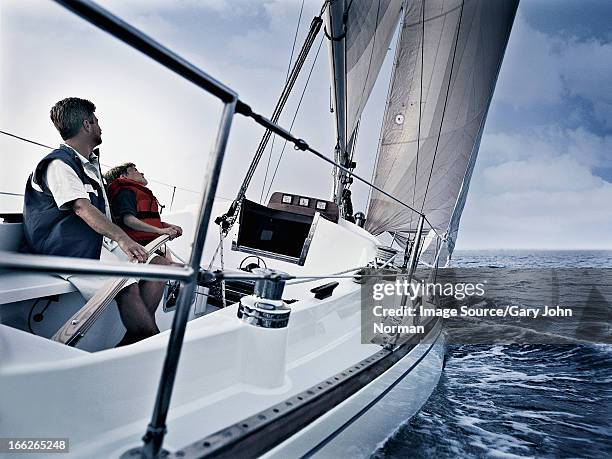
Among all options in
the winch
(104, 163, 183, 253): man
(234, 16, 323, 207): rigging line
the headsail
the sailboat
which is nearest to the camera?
the sailboat

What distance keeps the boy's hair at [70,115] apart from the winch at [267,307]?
101 centimetres

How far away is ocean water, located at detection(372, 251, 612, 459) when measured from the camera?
214 cm

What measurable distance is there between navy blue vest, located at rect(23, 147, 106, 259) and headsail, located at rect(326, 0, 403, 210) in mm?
3175

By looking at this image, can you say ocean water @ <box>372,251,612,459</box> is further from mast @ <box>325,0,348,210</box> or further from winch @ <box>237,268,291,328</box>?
mast @ <box>325,0,348,210</box>

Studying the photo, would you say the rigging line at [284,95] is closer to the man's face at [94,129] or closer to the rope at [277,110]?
the rope at [277,110]

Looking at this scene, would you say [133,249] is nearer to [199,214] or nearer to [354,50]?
[199,214]

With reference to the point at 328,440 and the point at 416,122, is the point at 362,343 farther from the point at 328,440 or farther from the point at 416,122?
the point at 416,122

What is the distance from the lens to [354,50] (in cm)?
477

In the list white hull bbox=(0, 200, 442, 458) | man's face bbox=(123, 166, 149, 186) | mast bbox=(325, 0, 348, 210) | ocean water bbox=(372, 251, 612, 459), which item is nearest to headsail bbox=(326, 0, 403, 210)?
mast bbox=(325, 0, 348, 210)

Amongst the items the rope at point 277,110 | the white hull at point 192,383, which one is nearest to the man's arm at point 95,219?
the white hull at point 192,383

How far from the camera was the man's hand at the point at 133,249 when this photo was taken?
147 centimetres

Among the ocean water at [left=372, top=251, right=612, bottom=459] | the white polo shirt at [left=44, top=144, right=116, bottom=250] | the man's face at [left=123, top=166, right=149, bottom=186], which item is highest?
the man's face at [left=123, top=166, right=149, bottom=186]

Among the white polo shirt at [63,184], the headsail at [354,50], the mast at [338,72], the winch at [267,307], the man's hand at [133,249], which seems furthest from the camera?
the headsail at [354,50]

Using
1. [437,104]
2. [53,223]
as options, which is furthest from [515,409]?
[437,104]
